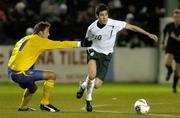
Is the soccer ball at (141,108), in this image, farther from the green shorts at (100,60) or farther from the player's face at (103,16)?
the player's face at (103,16)

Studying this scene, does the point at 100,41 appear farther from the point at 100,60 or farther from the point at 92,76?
the point at 92,76

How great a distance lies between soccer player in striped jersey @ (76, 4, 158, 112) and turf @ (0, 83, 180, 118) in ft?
2.12

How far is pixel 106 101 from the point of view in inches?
683

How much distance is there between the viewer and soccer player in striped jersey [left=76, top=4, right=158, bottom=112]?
14.3 metres

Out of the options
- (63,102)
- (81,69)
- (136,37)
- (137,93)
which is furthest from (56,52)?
(63,102)

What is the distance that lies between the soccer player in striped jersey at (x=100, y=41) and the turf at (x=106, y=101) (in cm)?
65

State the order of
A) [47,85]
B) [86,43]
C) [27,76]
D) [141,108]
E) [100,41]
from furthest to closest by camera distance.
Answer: [100,41]
[86,43]
[47,85]
[27,76]
[141,108]

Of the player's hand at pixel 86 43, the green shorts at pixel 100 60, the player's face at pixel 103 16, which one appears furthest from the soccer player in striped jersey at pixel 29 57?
the green shorts at pixel 100 60

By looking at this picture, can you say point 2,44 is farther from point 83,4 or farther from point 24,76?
point 24,76

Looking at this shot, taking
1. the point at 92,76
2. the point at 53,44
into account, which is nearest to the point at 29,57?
the point at 53,44

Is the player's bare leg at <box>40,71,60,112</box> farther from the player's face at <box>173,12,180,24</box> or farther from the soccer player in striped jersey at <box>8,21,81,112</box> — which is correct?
the player's face at <box>173,12,180,24</box>

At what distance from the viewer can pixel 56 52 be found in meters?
25.7

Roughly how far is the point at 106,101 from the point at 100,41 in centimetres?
303

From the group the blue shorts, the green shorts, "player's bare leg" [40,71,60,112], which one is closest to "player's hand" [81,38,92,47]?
the green shorts
